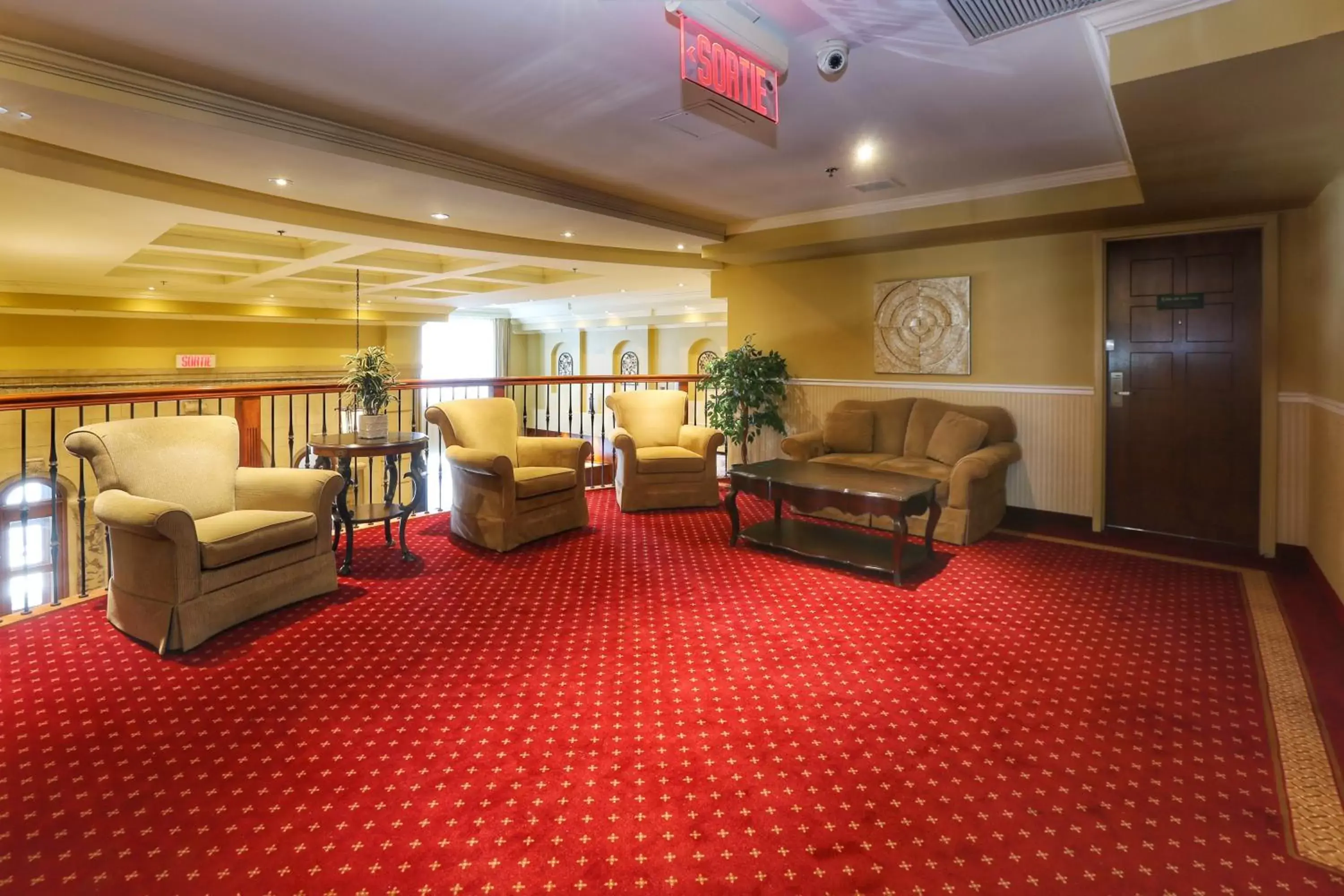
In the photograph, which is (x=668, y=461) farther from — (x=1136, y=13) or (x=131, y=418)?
(x=1136, y=13)

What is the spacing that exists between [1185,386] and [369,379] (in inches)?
225

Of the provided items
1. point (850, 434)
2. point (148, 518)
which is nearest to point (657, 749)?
point (148, 518)

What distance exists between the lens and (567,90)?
3504 mm

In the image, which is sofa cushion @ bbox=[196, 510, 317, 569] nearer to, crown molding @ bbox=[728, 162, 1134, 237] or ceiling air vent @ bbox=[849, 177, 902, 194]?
ceiling air vent @ bbox=[849, 177, 902, 194]

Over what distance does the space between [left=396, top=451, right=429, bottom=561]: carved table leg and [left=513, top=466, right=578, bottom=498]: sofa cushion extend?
61 centimetres

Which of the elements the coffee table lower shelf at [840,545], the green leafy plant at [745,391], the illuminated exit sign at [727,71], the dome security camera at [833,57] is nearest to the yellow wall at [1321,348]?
the coffee table lower shelf at [840,545]

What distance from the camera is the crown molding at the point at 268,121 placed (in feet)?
9.69

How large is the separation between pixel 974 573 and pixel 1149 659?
4.13 ft

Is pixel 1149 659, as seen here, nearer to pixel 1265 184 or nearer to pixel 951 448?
pixel 951 448

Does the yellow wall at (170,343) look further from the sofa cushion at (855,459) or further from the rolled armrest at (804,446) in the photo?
the sofa cushion at (855,459)

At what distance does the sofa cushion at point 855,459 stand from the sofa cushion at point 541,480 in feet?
6.14

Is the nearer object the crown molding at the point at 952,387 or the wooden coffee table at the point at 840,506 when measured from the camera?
the wooden coffee table at the point at 840,506

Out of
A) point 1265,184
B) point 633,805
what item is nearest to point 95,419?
point 633,805

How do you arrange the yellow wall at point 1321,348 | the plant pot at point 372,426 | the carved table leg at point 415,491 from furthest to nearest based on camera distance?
the carved table leg at point 415,491, the plant pot at point 372,426, the yellow wall at point 1321,348
